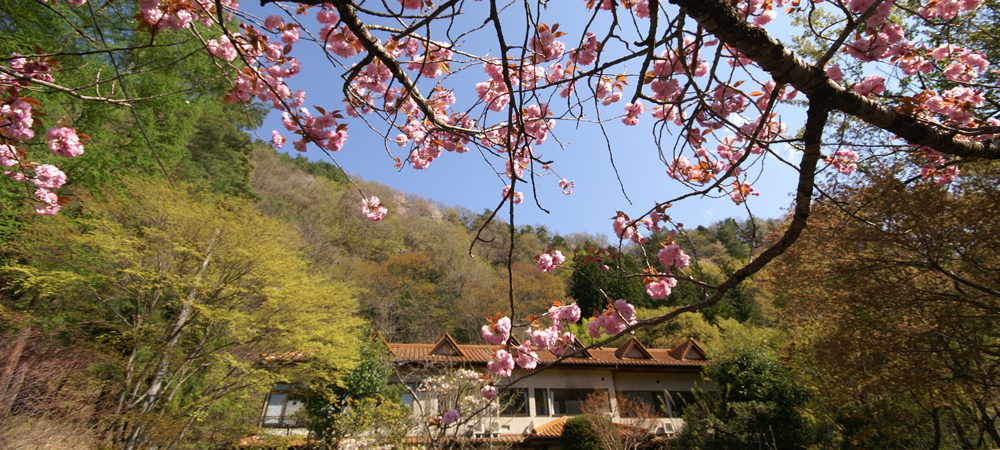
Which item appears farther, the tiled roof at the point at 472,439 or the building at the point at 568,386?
the building at the point at 568,386

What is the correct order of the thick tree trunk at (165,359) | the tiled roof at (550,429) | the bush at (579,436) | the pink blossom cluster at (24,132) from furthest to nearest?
the tiled roof at (550,429) → the bush at (579,436) → the thick tree trunk at (165,359) → the pink blossom cluster at (24,132)

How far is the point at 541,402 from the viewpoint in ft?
38.6

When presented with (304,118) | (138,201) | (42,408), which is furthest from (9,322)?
(304,118)

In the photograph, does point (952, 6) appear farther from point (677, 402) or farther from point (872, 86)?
point (677, 402)

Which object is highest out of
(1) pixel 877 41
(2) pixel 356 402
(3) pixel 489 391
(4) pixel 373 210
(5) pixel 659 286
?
(1) pixel 877 41

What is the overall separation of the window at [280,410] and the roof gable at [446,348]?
3.56 meters

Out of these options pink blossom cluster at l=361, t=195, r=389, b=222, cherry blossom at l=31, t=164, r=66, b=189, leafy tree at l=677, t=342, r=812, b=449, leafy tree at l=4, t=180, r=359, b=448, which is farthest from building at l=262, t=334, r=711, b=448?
cherry blossom at l=31, t=164, r=66, b=189

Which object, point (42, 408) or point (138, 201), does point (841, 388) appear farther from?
point (138, 201)

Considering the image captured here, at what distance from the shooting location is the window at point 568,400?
11.7m

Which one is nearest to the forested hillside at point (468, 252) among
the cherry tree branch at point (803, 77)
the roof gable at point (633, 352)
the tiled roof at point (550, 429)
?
the cherry tree branch at point (803, 77)

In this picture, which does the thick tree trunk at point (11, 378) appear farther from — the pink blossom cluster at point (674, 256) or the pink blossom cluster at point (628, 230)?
the pink blossom cluster at point (674, 256)

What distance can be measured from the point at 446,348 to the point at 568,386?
369cm

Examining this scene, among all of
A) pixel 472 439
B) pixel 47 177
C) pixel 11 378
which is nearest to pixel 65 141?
pixel 47 177

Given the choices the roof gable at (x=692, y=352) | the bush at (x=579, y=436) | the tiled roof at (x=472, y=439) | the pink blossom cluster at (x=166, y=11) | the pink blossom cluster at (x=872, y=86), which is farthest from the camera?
the roof gable at (x=692, y=352)
